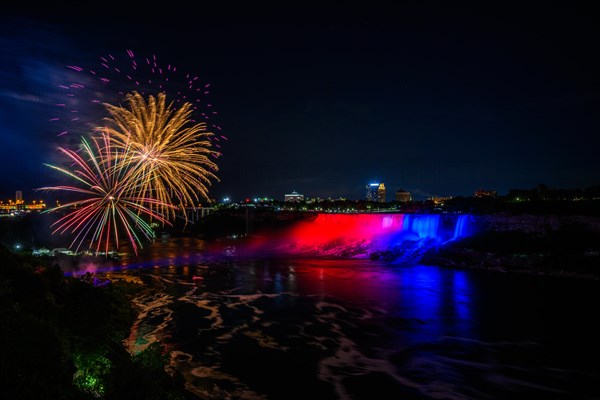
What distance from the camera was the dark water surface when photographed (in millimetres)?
15938

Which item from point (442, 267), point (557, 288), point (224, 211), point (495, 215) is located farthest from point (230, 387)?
point (224, 211)

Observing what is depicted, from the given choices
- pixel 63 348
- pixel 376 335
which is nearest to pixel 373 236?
pixel 376 335

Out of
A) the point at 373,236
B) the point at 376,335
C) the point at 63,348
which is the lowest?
the point at 376,335

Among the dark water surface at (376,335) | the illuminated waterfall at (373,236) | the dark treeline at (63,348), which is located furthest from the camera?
the illuminated waterfall at (373,236)

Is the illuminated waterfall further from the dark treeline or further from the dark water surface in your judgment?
the dark treeline

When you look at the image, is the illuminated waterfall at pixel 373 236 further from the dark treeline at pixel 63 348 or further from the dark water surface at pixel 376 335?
the dark treeline at pixel 63 348

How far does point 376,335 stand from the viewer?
22266 millimetres

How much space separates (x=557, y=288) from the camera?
1342 inches

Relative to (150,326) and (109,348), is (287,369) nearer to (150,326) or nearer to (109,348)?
(109,348)

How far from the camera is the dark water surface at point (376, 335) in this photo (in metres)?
15.9

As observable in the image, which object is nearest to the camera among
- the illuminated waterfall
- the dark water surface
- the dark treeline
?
the dark treeline

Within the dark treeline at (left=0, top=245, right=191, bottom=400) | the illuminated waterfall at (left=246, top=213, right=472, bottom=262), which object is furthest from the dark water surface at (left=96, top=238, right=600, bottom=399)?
the illuminated waterfall at (left=246, top=213, right=472, bottom=262)

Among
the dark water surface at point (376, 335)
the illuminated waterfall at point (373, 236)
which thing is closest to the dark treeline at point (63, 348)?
the dark water surface at point (376, 335)

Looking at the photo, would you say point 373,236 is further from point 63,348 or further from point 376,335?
point 63,348
